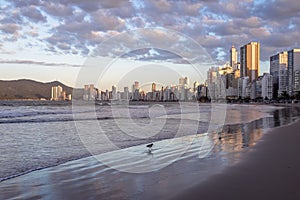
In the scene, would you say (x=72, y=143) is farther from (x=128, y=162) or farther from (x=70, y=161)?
(x=128, y=162)

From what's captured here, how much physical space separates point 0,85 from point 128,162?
150324mm

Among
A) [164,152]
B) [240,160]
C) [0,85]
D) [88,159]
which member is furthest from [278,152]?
[0,85]

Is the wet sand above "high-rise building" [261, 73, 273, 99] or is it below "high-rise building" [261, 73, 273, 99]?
below

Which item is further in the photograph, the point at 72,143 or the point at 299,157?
the point at 72,143

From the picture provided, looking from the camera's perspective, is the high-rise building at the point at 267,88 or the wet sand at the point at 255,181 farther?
the high-rise building at the point at 267,88

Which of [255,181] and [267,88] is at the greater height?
[267,88]

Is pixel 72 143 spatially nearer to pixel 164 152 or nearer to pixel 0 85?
pixel 164 152

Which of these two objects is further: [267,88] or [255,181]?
[267,88]

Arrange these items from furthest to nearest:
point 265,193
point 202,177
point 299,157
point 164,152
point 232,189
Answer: point 164,152, point 299,157, point 202,177, point 232,189, point 265,193

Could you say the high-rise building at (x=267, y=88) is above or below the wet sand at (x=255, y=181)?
above

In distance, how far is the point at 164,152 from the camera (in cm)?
1005

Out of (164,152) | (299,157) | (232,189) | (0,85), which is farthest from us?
(0,85)

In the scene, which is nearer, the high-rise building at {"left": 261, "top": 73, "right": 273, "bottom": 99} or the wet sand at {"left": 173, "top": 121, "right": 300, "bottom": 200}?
the wet sand at {"left": 173, "top": 121, "right": 300, "bottom": 200}

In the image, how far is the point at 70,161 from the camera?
8906 millimetres
